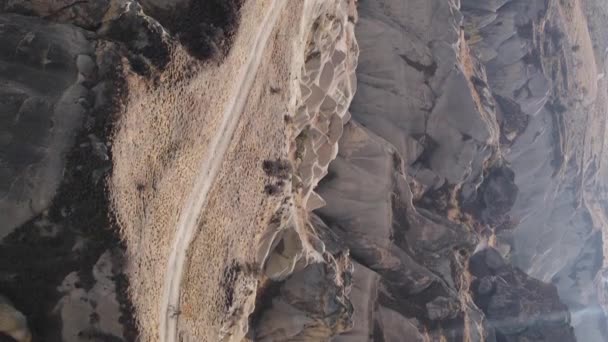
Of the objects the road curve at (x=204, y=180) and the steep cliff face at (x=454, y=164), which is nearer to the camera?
the road curve at (x=204, y=180)

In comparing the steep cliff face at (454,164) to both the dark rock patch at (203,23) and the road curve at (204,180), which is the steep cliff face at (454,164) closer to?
the road curve at (204,180)

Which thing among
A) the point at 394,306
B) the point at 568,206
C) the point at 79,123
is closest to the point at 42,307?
the point at 79,123

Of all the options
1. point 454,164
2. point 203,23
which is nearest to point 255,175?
point 203,23

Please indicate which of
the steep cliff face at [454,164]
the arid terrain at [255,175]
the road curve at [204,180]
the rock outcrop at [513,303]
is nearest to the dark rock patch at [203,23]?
the arid terrain at [255,175]

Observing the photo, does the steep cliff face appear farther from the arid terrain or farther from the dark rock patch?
the dark rock patch

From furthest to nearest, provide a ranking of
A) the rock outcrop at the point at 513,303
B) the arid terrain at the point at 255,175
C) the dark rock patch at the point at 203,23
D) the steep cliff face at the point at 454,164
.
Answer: the rock outcrop at the point at 513,303 → the steep cliff face at the point at 454,164 → the dark rock patch at the point at 203,23 → the arid terrain at the point at 255,175

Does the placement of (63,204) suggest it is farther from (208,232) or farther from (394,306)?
(394,306)
